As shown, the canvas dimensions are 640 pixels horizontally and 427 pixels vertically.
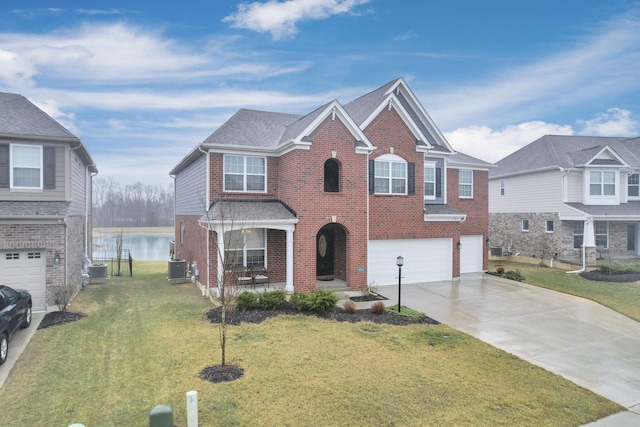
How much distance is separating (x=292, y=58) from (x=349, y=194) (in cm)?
1226

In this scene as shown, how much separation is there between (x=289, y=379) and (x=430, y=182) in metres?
14.4

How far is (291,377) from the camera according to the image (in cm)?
712

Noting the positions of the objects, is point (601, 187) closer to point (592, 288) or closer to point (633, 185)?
point (633, 185)

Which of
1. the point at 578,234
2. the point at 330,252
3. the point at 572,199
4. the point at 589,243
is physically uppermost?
the point at 572,199

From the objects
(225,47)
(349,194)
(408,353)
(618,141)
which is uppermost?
(225,47)

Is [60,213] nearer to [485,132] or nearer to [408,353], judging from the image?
[408,353]

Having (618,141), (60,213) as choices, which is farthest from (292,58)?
(618,141)

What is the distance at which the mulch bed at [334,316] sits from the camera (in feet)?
36.0

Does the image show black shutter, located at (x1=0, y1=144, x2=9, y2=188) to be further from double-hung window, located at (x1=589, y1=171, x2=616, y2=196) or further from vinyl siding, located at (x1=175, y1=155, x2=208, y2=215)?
double-hung window, located at (x1=589, y1=171, x2=616, y2=196)

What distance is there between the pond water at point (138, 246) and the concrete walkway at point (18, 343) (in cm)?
1837

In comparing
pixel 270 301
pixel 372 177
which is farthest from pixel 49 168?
pixel 372 177

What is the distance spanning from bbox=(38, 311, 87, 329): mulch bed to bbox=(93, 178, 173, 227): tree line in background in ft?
186

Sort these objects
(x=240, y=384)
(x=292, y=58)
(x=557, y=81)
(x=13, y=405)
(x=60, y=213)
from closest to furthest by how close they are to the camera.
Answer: (x=13, y=405) < (x=240, y=384) < (x=60, y=213) < (x=557, y=81) < (x=292, y=58)

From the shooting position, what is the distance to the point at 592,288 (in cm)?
1648
